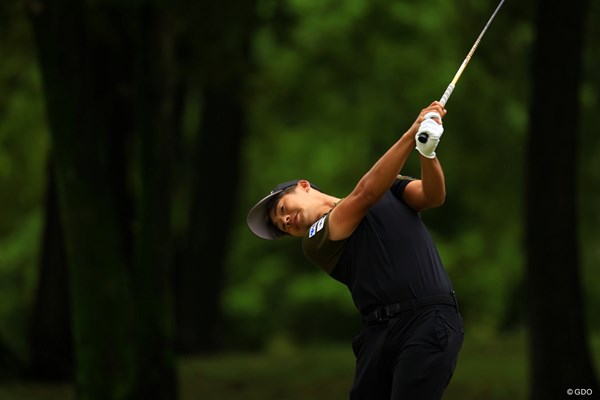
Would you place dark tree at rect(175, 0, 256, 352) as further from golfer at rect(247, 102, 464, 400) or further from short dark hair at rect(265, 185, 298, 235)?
golfer at rect(247, 102, 464, 400)

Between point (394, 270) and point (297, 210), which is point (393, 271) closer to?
point (394, 270)

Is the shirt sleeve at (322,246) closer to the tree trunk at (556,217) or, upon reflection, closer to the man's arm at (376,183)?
the man's arm at (376,183)

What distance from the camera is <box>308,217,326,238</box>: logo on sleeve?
229 inches

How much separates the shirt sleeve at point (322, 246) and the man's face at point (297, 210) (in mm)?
94

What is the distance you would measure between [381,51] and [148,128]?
351 inches

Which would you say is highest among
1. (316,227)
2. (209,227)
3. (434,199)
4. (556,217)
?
(434,199)

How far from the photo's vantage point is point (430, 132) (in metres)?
5.26

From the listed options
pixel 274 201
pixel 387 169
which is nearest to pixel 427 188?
pixel 387 169

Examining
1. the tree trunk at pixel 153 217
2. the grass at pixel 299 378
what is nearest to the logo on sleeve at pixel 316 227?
the tree trunk at pixel 153 217

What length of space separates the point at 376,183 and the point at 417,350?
2.53 ft

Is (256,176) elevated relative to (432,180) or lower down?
lower down

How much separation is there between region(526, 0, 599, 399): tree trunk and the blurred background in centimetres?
2

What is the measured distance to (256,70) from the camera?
17297 millimetres

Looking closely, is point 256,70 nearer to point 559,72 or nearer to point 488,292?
point 559,72
